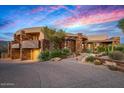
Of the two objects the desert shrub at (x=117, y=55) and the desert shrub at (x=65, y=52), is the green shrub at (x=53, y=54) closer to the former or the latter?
the desert shrub at (x=65, y=52)

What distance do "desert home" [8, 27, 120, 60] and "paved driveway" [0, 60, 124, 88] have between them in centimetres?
25

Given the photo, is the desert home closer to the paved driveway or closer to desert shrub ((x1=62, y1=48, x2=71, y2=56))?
desert shrub ((x1=62, y1=48, x2=71, y2=56))

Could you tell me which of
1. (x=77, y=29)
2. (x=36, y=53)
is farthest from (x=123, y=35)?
(x=36, y=53)

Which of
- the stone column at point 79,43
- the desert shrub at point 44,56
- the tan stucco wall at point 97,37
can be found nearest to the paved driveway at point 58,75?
the desert shrub at point 44,56

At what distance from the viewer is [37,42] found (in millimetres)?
4570

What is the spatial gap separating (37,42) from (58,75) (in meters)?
0.88

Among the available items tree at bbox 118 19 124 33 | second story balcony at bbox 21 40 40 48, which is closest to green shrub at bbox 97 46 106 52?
tree at bbox 118 19 124 33

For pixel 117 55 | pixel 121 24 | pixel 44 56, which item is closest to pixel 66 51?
pixel 44 56

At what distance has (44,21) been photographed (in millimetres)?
4477

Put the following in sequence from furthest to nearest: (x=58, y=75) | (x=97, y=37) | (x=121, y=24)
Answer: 1. (x=97, y=37)
2. (x=121, y=24)
3. (x=58, y=75)

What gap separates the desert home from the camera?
4.50 m

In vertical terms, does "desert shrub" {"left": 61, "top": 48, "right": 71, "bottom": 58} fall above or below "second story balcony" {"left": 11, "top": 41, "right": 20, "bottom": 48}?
below

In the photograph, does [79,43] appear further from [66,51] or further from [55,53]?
[55,53]
